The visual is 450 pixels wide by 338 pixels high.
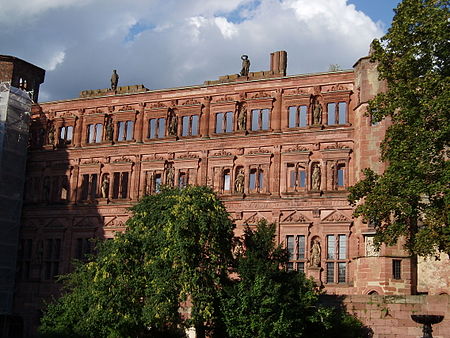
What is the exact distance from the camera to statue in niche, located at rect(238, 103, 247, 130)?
44906mm

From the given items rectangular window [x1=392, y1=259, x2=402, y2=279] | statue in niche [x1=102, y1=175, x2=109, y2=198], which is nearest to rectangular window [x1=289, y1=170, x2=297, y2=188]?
rectangular window [x1=392, y1=259, x2=402, y2=279]

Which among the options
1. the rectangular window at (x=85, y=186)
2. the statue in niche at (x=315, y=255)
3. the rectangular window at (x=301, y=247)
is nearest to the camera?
the statue in niche at (x=315, y=255)

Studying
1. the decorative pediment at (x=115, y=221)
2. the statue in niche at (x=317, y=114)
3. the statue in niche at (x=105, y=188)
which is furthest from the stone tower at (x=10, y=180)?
A: the statue in niche at (x=317, y=114)

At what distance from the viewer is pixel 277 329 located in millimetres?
30984

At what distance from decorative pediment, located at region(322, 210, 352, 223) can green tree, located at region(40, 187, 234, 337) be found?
31.0 ft

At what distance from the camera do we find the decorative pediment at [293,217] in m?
42.0

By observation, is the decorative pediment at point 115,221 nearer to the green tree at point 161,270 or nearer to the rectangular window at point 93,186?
the rectangular window at point 93,186

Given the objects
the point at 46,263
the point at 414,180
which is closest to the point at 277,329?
the point at 414,180

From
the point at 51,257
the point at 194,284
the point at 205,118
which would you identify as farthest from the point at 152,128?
the point at 194,284

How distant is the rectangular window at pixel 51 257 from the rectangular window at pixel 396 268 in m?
23.4

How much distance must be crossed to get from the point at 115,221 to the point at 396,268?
63.1ft

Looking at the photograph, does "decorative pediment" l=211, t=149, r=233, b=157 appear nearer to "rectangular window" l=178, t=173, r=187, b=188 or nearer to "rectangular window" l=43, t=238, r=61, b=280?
"rectangular window" l=178, t=173, r=187, b=188

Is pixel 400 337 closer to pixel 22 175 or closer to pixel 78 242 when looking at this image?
pixel 78 242

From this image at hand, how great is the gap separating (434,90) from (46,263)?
31.5 meters
